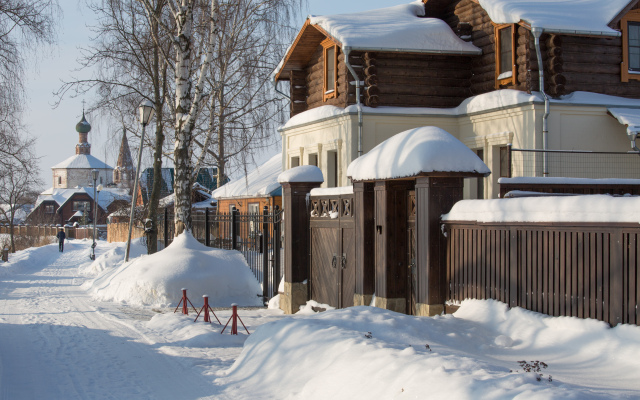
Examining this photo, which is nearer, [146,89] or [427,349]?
[427,349]

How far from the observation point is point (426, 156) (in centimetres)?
909

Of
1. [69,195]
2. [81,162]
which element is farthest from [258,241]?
[81,162]

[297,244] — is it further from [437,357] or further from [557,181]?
[437,357]

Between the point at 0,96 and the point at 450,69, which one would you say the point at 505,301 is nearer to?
the point at 0,96

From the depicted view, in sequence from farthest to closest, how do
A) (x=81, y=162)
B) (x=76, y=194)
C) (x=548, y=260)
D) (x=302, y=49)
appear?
(x=81, y=162) → (x=76, y=194) → (x=302, y=49) → (x=548, y=260)

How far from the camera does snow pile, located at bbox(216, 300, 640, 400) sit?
5.29 metres

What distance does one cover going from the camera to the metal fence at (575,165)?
17.4m

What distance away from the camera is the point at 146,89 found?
2619 centimetres

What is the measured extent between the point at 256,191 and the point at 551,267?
2917 cm

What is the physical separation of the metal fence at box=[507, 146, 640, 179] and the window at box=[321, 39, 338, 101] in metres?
6.64

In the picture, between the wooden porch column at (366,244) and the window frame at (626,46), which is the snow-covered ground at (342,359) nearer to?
the wooden porch column at (366,244)

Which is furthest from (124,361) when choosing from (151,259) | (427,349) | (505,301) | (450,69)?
(450,69)

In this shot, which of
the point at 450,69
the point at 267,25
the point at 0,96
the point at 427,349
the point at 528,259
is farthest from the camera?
the point at 267,25

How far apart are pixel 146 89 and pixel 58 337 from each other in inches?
674
